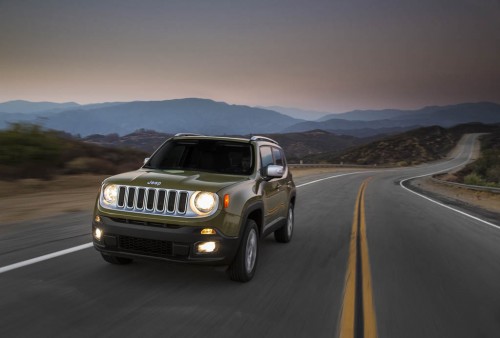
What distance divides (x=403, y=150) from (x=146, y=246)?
10639 cm

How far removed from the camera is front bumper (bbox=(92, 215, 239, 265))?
14.4ft

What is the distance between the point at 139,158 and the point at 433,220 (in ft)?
46.5

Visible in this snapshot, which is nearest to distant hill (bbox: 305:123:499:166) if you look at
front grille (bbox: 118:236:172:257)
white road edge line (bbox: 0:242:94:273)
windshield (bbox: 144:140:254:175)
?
windshield (bbox: 144:140:254:175)

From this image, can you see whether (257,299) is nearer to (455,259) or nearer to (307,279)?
(307,279)

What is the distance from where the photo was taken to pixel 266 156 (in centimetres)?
641

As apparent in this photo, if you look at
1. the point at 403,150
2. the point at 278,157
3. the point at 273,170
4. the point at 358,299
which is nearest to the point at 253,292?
the point at 358,299

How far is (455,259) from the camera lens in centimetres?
702

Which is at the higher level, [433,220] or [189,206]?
[189,206]

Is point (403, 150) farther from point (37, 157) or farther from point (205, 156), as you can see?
point (205, 156)

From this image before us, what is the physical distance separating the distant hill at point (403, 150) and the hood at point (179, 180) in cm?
7578

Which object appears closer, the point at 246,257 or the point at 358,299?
the point at 358,299

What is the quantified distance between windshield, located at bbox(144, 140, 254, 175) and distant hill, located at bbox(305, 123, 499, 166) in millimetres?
74743

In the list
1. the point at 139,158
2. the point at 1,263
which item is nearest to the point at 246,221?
the point at 1,263

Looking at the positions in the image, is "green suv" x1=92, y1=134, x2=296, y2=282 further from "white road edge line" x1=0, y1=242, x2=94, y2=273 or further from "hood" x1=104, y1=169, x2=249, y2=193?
"white road edge line" x1=0, y1=242, x2=94, y2=273
